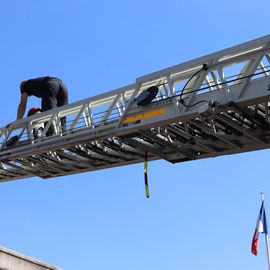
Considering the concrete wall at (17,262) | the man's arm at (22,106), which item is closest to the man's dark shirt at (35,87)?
the man's arm at (22,106)

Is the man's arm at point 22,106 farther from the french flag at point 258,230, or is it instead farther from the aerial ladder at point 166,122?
the french flag at point 258,230

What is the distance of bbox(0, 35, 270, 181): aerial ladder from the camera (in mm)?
6840

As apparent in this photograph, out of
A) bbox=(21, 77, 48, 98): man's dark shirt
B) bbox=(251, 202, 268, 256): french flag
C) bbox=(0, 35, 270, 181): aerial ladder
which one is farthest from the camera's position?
bbox=(251, 202, 268, 256): french flag

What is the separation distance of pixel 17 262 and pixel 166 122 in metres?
3.26

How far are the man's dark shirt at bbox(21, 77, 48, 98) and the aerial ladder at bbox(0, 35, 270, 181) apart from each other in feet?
2.22

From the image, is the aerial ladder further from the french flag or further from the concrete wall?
the french flag

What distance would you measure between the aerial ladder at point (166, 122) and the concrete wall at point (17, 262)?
1783 mm

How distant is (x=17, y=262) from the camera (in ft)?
26.8

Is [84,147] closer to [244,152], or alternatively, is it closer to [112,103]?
[112,103]

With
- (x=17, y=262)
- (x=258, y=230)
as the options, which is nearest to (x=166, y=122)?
(x=17, y=262)

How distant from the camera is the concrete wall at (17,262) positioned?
7883 millimetres

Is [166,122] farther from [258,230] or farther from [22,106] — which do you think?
[258,230]

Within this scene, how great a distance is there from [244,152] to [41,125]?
12.0 feet

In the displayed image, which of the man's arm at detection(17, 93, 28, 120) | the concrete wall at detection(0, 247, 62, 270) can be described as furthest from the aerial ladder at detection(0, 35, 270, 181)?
the concrete wall at detection(0, 247, 62, 270)
